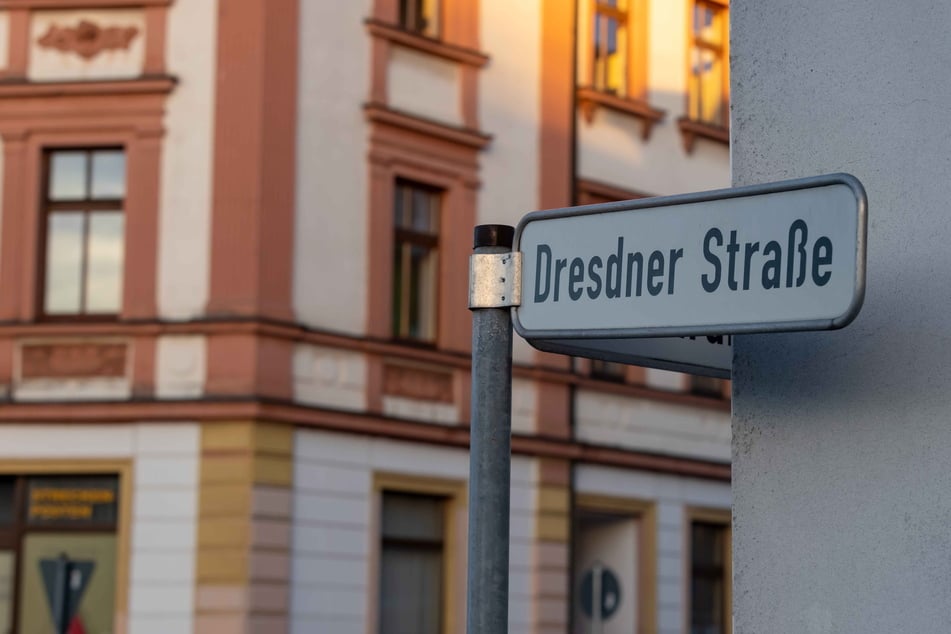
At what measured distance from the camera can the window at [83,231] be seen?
17422 mm

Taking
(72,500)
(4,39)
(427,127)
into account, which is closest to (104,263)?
(72,500)

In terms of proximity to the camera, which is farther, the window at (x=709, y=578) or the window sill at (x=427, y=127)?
the window at (x=709, y=578)

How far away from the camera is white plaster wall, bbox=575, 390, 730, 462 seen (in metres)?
20.8

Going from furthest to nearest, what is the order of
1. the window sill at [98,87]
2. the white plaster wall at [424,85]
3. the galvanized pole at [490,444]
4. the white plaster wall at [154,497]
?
the white plaster wall at [424,85]
the window sill at [98,87]
the white plaster wall at [154,497]
the galvanized pole at [490,444]

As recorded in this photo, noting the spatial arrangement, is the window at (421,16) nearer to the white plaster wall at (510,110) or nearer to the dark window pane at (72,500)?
the white plaster wall at (510,110)

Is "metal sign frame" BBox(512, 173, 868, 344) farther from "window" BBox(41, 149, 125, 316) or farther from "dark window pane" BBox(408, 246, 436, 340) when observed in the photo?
"dark window pane" BBox(408, 246, 436, 340)

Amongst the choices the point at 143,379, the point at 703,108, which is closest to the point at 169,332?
the point at 143,379

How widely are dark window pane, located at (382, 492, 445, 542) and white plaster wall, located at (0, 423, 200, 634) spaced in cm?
232

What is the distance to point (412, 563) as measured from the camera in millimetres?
18531

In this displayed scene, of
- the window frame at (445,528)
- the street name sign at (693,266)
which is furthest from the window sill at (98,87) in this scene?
the street name sign at (693,266)

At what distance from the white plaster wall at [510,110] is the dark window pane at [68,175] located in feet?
13.7

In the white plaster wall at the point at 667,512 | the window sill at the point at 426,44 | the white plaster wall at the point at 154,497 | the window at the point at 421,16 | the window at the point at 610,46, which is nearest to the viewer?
the white plaster wall at the point at 154,497

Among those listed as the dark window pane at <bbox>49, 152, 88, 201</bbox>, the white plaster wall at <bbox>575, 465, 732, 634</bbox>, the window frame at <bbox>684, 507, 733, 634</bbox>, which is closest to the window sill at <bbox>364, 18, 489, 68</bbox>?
the dark window pane at <bbox>49, 152, 88, 201</bbox>

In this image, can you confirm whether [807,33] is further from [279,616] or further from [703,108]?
[703,108]
